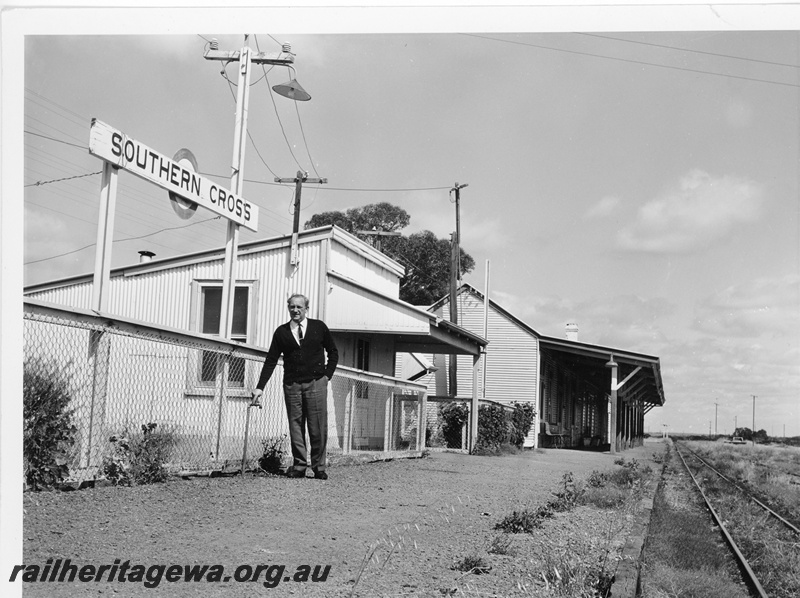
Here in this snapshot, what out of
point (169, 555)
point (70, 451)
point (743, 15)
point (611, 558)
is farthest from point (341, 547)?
point (743, 15)

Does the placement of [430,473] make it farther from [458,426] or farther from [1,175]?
[458,426]

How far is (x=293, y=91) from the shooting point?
36.9 ft

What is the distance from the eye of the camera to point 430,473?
38.5 ft

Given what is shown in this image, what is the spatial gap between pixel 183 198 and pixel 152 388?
276 cm

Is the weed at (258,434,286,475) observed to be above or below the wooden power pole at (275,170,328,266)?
below

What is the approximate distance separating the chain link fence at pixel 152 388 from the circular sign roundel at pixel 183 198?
180 cm

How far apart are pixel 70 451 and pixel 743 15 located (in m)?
5.67

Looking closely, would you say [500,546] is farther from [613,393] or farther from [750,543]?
[613,393]

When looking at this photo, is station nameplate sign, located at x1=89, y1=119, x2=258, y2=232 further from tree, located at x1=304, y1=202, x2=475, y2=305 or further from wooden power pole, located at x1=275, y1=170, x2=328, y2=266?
tree, located at x1=304, y1=202, x2=475, y2=305

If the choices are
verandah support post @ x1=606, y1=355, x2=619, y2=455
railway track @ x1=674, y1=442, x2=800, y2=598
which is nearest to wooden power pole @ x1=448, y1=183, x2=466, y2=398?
verandah support post @ x1=606, y1=355, x2=619, y2=455

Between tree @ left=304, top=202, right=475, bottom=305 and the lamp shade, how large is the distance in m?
16.9

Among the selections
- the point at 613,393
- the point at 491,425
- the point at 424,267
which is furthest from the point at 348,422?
the point at 424,267

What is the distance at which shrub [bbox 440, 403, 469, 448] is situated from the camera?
21.2 m

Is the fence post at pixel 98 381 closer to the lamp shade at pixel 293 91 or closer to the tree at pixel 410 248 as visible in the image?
the lamp shade at pixel 293 91
